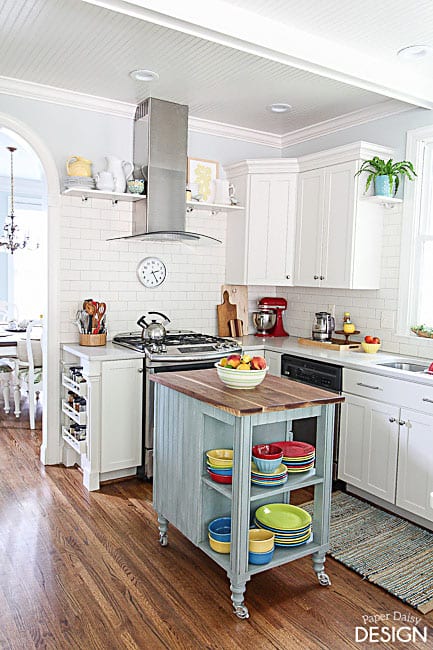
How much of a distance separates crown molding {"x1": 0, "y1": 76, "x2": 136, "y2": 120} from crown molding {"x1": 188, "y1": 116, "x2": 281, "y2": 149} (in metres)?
0.61

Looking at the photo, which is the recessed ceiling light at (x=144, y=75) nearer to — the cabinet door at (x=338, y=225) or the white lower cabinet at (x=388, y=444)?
the cabinet door at (x=338, y=225)

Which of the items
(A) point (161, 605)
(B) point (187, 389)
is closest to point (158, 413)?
(B) point (187, 389)

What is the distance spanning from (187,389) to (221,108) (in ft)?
8.98

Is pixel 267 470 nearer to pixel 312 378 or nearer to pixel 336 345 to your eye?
pixel 312 378

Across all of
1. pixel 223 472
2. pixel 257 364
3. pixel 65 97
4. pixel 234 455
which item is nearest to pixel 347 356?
pixel 257 364

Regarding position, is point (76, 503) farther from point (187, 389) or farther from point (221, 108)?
point (221, 108)

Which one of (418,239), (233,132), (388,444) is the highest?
(233,132)

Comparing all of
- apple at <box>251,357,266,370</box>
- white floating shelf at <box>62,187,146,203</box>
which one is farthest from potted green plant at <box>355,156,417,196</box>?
apple at <box>251,357,266,370</box>

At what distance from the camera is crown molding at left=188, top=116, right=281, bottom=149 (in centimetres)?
486

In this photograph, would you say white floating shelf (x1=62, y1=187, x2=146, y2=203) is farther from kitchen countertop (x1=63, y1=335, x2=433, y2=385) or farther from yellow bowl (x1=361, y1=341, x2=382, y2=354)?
yellow bowl (x1=361, y1=341, x2=382, y2=354)

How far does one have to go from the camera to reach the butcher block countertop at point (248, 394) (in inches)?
96.3

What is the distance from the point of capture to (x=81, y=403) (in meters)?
4.01

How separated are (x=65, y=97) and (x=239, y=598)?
361 centimetres

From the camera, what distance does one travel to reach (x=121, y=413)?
3945 millimetres
